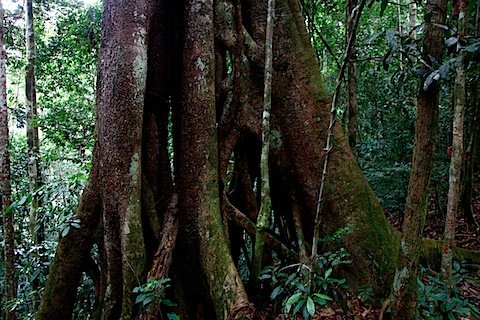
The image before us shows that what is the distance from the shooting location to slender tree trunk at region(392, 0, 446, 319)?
88.7 inches

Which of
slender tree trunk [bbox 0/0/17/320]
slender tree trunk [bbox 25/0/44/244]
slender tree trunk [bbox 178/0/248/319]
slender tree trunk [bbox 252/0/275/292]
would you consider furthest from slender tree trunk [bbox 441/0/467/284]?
slender tree trunk [bbox 25/0/44/244]

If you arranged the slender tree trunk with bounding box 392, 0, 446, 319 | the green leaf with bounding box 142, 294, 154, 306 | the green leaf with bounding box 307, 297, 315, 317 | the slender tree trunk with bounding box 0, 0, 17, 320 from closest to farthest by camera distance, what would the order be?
1. the green leaf with bounding box 307, 297, 315, 317
2. the slender tree trunk with bounding box 392, 0, 446, 319
3. the green leaf with bounding box 142, 294, 154, 306
4. the slender tree trunk with bounding box 0, 0, 17, 320

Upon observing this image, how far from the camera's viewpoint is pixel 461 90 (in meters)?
3.27

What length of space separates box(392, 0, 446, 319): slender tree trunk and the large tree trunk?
2.31 ft

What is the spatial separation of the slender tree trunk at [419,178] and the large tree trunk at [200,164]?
0.71m

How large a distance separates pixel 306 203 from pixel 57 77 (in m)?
6.34

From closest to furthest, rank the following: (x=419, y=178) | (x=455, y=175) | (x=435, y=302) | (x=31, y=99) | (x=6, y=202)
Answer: (x=419, y=178), (x=435, y=302), (x=455, y=175), (x=6, y=202), (x=31, y=99)

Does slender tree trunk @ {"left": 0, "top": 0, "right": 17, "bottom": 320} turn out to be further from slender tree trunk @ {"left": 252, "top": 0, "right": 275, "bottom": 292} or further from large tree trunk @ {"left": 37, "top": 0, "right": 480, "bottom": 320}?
slender tree trunk @ {"left": 252, "top": 0, "right": 275, "bottom": 292}

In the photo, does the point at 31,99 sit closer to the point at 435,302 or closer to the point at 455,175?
the point at 455,175

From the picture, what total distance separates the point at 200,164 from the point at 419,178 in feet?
5.63

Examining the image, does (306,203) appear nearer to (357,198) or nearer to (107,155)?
(357,198)

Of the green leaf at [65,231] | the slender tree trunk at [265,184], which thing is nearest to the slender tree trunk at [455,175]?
the slender tree trunk at [265,184]

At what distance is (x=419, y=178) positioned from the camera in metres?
2.37

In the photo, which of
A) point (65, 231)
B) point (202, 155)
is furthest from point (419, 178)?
point (65, 231)
